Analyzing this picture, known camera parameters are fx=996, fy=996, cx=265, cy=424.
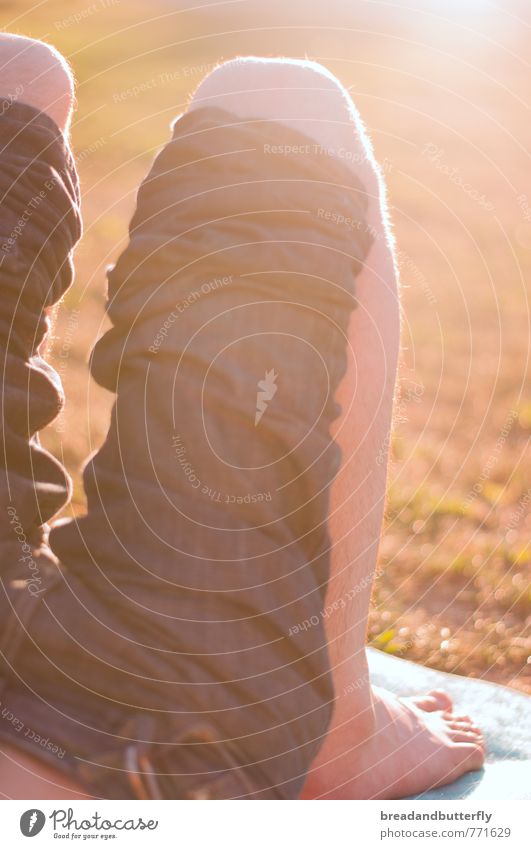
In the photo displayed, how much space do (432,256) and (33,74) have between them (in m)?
4.19

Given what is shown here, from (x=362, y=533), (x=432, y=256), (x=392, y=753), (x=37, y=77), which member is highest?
(x=432, y=256)

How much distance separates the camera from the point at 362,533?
120 cm

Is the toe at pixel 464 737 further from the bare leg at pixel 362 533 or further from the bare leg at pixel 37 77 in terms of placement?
the bare leg at pixel 37 77

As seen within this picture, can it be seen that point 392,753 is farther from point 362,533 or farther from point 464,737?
point 362,533

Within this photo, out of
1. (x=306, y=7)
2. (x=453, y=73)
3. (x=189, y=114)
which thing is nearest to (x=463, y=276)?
(x=453, y=73)

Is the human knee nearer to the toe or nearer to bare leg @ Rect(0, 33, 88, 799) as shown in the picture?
bare leg @ Rect(0, 33, 88, 799)

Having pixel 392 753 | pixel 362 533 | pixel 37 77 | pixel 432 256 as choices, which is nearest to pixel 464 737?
pixel 392 753

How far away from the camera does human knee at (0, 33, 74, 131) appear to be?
1.12 metres

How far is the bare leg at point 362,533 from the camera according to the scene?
1.15 metres

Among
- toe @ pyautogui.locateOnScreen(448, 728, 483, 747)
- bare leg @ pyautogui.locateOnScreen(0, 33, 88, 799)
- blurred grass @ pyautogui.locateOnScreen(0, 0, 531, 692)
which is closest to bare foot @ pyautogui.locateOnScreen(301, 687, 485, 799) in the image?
toe @ pyautogui.locateOnScreen(448, 728, 483, 747)

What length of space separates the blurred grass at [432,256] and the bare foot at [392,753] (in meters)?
0.42

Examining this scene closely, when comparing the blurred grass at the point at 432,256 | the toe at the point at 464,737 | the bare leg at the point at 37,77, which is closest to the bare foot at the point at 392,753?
the toe at the point at 464,737

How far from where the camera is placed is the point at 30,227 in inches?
43.5

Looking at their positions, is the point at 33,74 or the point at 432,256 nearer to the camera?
the point at 33,74
